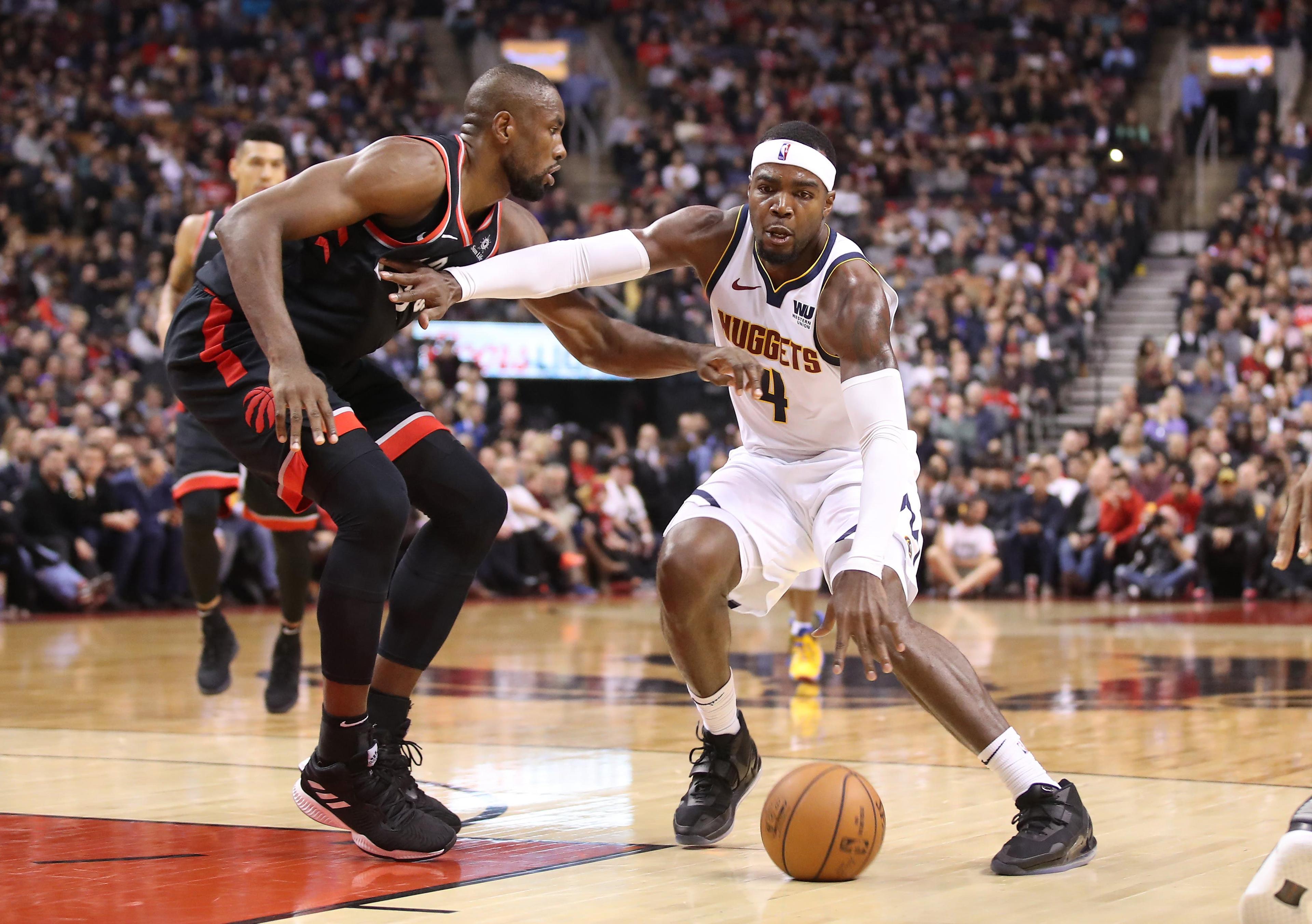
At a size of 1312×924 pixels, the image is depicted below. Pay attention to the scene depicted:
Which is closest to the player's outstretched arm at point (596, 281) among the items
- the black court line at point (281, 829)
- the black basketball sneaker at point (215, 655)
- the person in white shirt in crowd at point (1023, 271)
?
the black court line at point (281, 829)

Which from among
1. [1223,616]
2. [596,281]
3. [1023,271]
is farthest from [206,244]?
[1023,271]

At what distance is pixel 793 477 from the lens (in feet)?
16.1

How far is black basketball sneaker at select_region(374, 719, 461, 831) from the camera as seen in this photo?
163 inches

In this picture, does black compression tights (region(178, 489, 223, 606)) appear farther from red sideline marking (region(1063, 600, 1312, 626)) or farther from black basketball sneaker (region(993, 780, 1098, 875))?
red sideline marking (region(1063, 600, 1312, 626))

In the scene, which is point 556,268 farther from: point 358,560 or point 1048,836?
point 1048,836

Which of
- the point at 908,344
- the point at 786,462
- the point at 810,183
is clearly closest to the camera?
the point at 810,183

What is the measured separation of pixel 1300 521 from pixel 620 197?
1938 centimetres

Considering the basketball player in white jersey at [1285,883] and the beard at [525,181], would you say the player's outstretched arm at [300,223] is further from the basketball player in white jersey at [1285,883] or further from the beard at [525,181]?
the basketball player in white jersey at [1285,883]

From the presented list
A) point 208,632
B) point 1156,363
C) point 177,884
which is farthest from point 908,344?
point 177,884

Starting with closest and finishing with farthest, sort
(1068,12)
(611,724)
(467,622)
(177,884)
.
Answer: (177,884)
(611,724)
(467,622)
(1068,12)

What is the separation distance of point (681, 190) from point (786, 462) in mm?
17172

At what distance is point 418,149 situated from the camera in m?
4.19

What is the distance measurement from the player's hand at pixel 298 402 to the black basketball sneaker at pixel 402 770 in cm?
88

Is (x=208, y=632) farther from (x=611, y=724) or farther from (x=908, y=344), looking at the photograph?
(x=908, y=344)
